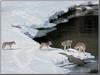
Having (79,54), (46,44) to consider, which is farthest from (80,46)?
(46,44)

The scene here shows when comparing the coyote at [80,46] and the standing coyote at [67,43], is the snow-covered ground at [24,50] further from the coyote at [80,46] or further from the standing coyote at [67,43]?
→ the coyote at [80,46]

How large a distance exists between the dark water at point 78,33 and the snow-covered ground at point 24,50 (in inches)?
6.5

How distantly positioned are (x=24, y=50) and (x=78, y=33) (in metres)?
0.82

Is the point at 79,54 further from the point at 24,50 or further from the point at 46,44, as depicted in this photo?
the point at 24,50

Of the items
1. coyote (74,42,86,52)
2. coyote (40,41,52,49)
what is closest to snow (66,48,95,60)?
coyote (74,42,86,52)

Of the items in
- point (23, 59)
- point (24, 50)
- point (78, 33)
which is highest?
point (78, 33)

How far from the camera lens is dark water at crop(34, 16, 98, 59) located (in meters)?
3.29

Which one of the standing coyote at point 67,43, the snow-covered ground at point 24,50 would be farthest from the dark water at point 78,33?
the snow-covered ground at point 24,50

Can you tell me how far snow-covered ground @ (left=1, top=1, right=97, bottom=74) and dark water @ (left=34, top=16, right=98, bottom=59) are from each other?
164 millimetres

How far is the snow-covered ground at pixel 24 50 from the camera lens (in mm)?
3277

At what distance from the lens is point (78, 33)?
3318 millimetres

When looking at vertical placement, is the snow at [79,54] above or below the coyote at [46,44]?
below

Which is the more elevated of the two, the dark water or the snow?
the dark water

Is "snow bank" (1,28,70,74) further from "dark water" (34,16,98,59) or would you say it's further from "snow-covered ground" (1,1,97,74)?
"dark water" (34,16,98,59)
